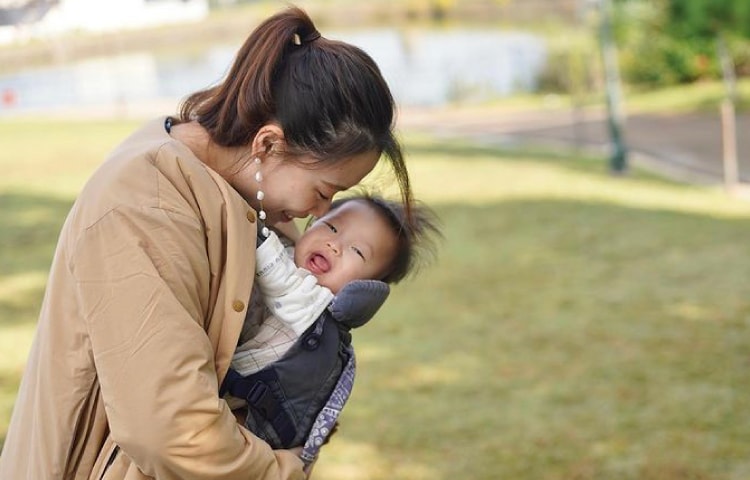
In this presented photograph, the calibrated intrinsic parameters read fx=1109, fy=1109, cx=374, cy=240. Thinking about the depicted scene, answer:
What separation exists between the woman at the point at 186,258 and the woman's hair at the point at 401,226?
189mm

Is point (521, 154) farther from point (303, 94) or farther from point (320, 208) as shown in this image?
point (303, 94)

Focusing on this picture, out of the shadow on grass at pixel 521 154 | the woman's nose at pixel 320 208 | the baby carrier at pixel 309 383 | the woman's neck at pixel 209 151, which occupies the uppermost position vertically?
the woman's neck at pixel 209 151

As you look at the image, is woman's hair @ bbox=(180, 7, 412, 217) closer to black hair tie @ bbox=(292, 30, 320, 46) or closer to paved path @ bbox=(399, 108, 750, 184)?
black hair tie @ bbox=(292, 30, 320, 46)

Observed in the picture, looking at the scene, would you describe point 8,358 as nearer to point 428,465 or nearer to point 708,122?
point 428,465

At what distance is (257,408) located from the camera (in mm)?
1775

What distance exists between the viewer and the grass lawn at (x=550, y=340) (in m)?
4.34

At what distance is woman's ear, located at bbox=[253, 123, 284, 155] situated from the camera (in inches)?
66.2

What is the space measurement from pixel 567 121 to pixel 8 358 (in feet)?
44.4

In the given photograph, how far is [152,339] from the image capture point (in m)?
1.53

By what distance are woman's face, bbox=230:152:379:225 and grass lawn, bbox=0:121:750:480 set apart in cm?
258

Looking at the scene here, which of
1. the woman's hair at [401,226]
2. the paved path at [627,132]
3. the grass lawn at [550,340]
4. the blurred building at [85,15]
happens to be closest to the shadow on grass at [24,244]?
the grass lawn at [550,340]

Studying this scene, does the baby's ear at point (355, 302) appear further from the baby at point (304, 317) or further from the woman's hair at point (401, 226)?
the woman's hair at point (401, 226)

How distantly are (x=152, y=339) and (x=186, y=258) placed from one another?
12cm

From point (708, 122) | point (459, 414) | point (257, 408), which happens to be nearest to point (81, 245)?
point (257, 408)
